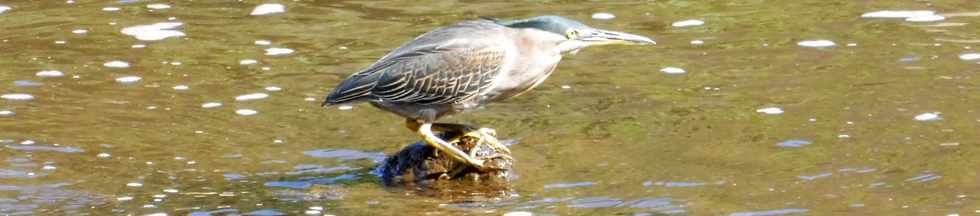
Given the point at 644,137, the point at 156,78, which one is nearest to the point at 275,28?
the point at 156,78

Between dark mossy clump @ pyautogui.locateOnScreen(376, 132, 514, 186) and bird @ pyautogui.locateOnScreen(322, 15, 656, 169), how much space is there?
0.08 metres

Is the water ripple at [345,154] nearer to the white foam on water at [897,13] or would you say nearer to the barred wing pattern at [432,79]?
the barred wing pattern at [432,79]

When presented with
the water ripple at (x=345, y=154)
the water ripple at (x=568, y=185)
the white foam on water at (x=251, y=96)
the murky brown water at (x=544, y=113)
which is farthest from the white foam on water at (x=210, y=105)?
the water ripple at (x=568, y=185)

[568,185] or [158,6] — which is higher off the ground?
[158,6]

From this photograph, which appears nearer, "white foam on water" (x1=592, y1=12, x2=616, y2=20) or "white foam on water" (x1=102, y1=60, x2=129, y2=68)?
"white foam on water" (x1=102, y1=60, x2=129, y2=68)

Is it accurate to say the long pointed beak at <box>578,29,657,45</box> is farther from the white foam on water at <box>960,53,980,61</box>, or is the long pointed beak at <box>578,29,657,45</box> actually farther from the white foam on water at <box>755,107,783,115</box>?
the white foam on water at <box>960,53,980,61</box>

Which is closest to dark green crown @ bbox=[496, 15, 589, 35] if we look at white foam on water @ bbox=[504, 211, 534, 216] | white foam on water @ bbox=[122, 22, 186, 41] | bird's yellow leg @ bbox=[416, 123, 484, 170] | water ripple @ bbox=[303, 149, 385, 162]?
bird's yellow leg @ bbox=[416, 123, 484, 170]

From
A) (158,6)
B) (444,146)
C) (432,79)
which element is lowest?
(444,146)

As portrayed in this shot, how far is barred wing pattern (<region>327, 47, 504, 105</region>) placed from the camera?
8844mm

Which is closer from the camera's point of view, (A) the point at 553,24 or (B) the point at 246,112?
(A) the point at 553,24

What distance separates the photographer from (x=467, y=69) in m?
8.84

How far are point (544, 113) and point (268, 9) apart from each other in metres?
4.32

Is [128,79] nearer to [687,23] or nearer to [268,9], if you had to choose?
[268,9]

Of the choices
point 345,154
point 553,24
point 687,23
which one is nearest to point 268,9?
point 687,23
